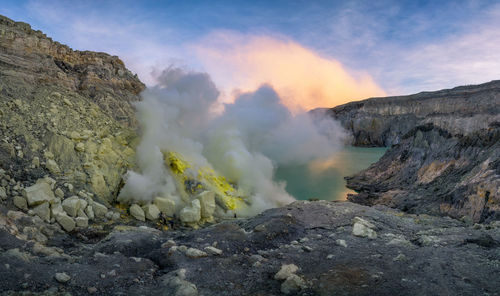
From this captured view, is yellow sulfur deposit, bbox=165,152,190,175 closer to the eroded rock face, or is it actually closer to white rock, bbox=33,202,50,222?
white rock, bbox=33,202,50,222

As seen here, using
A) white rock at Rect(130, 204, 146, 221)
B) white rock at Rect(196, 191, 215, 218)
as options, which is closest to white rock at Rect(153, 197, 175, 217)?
white rock at Rect(130, 204, 146, 221)

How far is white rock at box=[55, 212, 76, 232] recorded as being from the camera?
6.80 metres

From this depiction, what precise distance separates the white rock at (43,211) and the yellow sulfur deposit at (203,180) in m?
4.74

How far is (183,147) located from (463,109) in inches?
3087

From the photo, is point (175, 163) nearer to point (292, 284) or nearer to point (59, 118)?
point (59, 118)

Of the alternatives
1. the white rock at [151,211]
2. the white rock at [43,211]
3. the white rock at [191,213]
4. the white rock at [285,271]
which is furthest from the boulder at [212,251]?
the white rock at [43,211]

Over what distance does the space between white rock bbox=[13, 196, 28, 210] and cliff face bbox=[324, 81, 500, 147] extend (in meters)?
72.2

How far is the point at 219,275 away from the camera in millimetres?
4719

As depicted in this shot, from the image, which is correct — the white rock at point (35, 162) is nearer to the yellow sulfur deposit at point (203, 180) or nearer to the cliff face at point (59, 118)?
the cliff face at point (59, 118)

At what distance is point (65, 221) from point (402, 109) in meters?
86.0

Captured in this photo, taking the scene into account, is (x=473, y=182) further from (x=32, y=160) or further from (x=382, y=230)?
(x=32, y=160)

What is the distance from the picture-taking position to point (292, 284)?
4180mm

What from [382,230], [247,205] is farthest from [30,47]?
[382,230]

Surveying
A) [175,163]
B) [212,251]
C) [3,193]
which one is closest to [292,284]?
[212,251]
